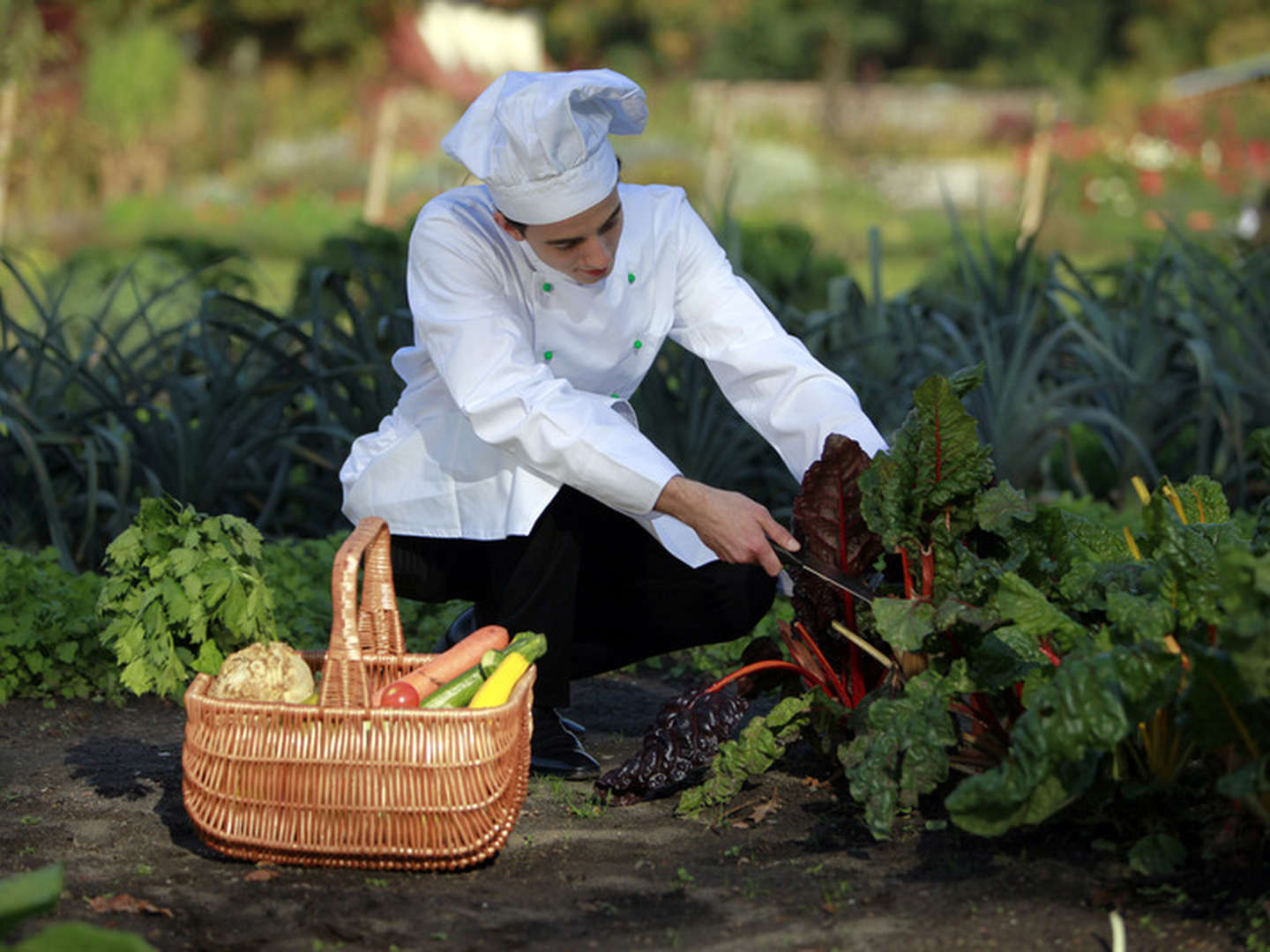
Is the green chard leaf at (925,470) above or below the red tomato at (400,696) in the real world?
above

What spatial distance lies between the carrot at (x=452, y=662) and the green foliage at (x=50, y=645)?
4.11ft

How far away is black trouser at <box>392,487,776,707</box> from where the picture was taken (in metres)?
3.00

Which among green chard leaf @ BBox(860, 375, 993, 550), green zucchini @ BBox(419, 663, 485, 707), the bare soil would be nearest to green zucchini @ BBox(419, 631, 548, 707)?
green zucchini @ BBox(419, 663, 485, 707)

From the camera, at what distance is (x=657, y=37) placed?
28.3 metres

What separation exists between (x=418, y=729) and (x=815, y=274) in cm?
604

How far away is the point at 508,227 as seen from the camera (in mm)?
2977

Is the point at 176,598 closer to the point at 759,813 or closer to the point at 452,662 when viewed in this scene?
the point at 452,662

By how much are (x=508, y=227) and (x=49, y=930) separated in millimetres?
1699

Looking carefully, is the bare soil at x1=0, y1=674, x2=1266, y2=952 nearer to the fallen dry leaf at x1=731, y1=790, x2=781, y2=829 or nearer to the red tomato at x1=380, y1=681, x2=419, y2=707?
the fallen dry leaf at x1=731, y1=790, x2=781, y2=829

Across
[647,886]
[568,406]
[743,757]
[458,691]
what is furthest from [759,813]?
[568,406]

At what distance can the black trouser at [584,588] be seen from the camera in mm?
3000

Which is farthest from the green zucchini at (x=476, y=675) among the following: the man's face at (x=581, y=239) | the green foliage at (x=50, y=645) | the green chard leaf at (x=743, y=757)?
the green foliage at (x=50, y=645)

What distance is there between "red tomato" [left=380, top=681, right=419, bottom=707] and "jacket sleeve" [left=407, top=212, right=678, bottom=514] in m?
0.53

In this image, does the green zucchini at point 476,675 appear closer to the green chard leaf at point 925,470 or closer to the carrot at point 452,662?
the carrot at point 452,662
